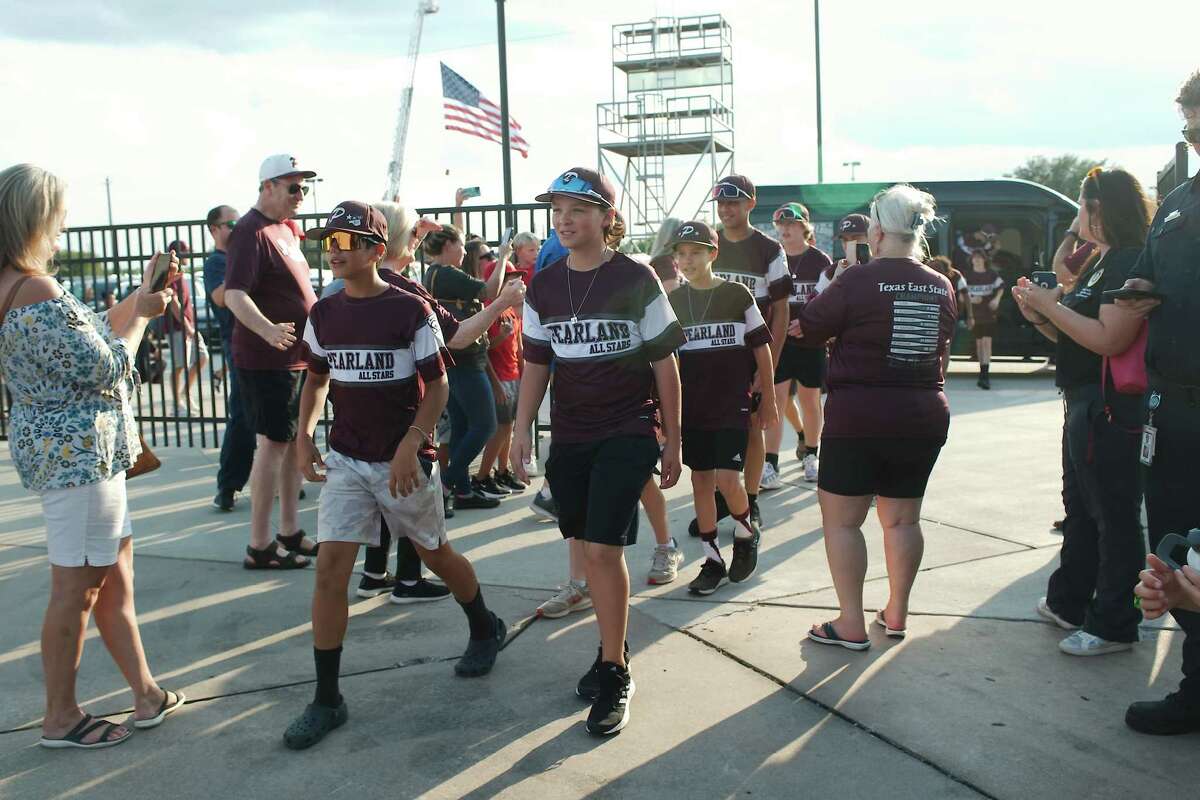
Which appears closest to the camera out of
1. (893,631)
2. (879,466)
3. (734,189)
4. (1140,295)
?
(1140,295)

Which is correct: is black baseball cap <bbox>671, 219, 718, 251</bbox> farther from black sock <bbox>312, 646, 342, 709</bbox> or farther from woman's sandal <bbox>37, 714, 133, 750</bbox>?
woman's sandal <bbox>37, 714, 133, 750</bbox>

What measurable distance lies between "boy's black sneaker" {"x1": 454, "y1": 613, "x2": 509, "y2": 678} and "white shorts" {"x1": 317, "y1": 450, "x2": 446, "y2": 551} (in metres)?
0.47

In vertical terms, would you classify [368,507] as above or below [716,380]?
below

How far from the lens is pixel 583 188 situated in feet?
12.1

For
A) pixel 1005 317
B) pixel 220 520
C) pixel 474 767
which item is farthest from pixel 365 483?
A: pixel 1005 317

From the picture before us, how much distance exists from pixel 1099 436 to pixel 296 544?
3.97m

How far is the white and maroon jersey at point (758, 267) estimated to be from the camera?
613cm

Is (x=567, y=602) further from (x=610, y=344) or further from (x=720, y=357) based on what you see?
(x=610, y=344)

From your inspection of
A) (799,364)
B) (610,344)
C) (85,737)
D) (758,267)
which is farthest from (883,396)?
(799,364)

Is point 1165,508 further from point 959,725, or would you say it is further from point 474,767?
point 474,767

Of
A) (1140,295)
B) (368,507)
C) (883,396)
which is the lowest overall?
(368,507)

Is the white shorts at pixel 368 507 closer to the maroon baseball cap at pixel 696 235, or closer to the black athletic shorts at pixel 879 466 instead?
the black athletic shorts at pixel 879 466

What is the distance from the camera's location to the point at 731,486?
512 cm

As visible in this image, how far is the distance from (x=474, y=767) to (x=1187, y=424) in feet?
8.05
